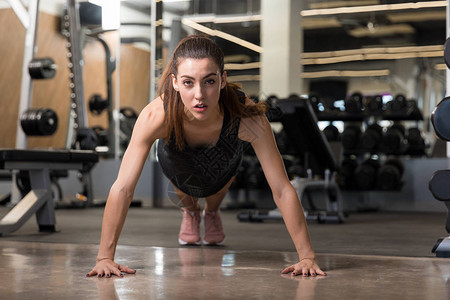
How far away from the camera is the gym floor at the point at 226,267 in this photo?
1.42 m

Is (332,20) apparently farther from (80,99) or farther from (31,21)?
(31,21)

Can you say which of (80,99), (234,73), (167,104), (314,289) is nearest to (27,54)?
(80,99)

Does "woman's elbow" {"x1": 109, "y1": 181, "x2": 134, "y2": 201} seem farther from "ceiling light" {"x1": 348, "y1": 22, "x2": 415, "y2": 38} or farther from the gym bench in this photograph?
"ceiling light" {"x1": 348, "y1": 22, "x2": 415, "y2": 38}

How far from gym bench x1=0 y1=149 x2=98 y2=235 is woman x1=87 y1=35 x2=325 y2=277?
108 cm

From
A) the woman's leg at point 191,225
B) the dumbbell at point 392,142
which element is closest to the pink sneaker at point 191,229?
the woman's leg at point 191,225

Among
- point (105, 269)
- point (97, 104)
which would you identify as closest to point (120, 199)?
point (105, 269)

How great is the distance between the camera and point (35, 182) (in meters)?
3.04

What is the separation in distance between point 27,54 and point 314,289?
4.08m

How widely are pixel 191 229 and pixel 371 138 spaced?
3.27 meters

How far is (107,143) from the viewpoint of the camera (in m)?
6.46

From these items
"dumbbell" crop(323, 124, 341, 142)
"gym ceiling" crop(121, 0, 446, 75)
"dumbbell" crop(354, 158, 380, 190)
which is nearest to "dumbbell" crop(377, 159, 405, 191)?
"dumbbell" crop(354, 158, 380, 190)

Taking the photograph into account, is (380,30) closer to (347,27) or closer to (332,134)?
(347,27)

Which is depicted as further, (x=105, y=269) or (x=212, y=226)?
(x=212, y=226)

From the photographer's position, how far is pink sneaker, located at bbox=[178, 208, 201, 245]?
2.43 m
